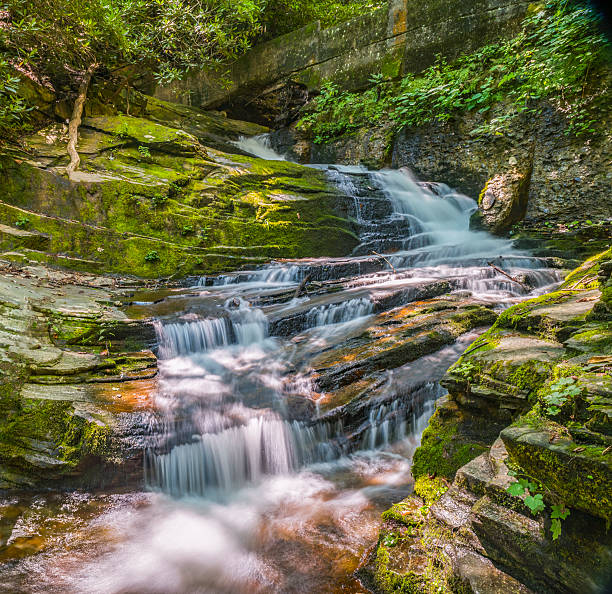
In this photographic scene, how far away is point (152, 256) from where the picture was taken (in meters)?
7.59

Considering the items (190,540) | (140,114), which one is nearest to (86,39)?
(140,114)

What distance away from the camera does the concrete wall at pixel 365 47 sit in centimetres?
1038

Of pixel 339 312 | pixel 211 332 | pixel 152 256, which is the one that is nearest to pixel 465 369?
pixel 339 312

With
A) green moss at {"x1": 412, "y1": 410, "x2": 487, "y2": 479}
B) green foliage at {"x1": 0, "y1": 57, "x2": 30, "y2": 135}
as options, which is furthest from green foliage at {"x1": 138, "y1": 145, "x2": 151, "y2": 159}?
green moss at {"x1": 412, "y1": 410, "x2": 487, "y2": 479}

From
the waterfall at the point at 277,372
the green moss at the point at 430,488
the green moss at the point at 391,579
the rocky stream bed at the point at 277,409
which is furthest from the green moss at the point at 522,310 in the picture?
the green moss at the point at 391,579

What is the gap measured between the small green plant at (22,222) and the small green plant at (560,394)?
8.15m

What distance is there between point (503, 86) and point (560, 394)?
400 inches

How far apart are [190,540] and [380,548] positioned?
1.47m

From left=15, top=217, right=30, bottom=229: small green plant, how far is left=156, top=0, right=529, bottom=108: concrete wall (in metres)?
8.74

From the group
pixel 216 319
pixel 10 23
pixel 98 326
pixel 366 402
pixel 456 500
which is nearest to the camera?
pixel 456 500

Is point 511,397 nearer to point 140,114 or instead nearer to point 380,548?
point 380,548

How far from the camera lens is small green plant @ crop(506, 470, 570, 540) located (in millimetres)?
1567

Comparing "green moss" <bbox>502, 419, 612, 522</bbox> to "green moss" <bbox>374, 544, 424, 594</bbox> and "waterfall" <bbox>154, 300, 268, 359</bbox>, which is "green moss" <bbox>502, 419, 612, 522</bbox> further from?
"waterfall" <bbox>154, 300, 268, 359</bbox>

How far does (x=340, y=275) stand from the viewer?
7.64 m
